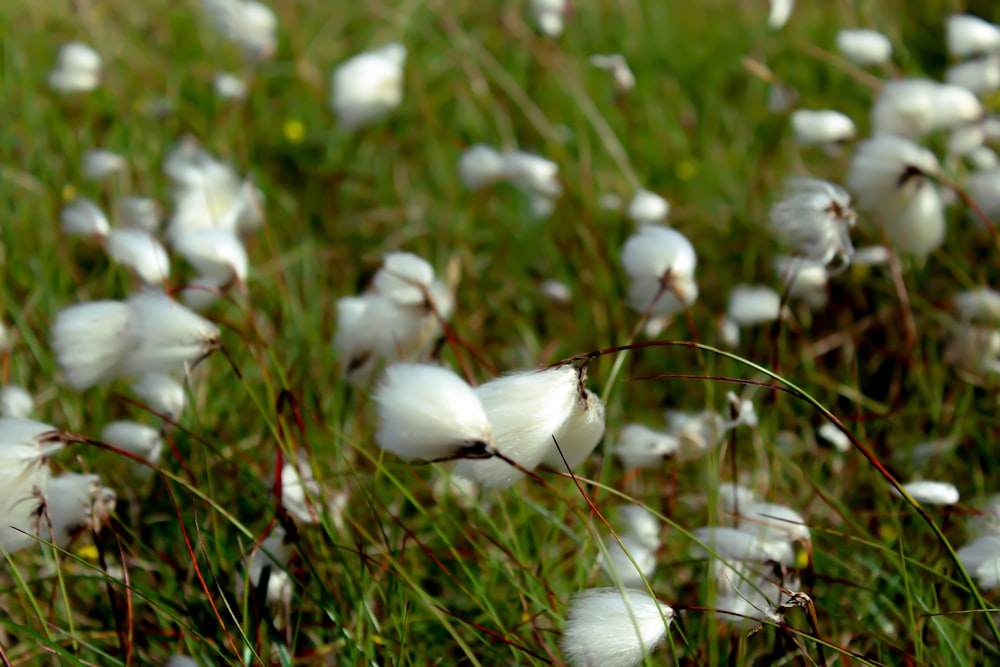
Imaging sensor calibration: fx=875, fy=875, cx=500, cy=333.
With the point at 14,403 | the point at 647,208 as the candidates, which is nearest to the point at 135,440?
the point at 14,403

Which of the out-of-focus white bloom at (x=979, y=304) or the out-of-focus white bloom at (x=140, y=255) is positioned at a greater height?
the out-of-focus white bloom at (x=140, y=255)

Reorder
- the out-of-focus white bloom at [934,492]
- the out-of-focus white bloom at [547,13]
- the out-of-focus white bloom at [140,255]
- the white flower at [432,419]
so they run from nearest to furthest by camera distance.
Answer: the white flower at [432,419], the out-of-focus white bloom at [934,492], the out-of-focus white bloom at [140,255], the out-of-focus white bloom at [547,13]

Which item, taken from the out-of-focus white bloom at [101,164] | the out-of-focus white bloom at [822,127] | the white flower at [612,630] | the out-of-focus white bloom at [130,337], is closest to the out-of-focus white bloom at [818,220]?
the out-of-focus white bloom at [822,127]

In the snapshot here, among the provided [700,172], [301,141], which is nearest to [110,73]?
[301,141]

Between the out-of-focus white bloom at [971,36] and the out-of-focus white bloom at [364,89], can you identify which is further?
the out-of-focus white bloom at [364,89]

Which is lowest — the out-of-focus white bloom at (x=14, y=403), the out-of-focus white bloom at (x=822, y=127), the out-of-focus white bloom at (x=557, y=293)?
the out-of-focus white bloom at (x=557, y=293)

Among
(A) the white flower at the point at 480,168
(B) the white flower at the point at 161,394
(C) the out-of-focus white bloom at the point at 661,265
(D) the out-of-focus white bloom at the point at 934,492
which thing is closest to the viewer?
(D) the out-of-focus white bloom at the point at 934,492

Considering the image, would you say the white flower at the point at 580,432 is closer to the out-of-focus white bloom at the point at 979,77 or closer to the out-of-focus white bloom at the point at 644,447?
the out-of-focus white bloom at the point at 644,447

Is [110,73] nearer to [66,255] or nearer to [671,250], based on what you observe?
[66,255]
